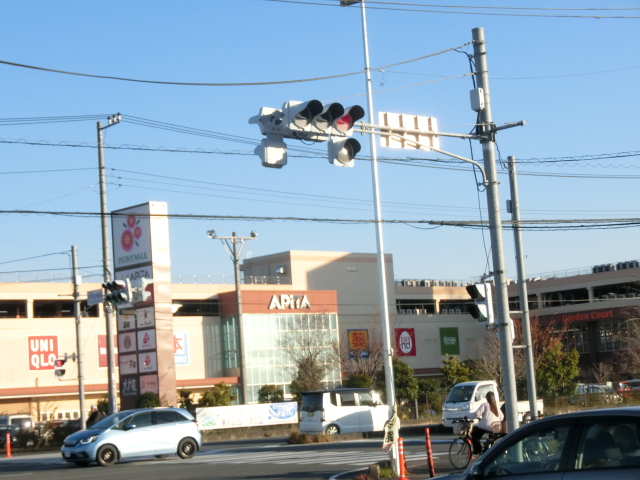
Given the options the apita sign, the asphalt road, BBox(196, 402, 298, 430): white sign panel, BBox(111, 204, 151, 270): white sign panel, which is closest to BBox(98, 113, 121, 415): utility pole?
the asphalt road

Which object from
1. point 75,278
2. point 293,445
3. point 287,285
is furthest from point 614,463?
point 287,285

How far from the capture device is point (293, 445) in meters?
28.9

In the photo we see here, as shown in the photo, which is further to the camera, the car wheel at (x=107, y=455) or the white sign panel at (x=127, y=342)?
the white sign panel at (x=127, y=342)

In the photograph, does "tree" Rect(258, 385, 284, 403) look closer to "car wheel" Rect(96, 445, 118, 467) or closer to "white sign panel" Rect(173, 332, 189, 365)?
"white sign panel" Rect(173, 332, 189, 365)

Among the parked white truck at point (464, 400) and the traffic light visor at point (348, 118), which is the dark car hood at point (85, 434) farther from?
the traffic light visor at point (348, 118)

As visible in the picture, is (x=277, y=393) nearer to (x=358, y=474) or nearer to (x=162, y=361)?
(x=162, y=361)

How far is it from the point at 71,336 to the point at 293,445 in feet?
110

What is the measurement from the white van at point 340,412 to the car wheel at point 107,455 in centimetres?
853

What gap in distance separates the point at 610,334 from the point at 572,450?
67.7 m

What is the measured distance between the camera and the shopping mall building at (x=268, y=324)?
5641 centimetres

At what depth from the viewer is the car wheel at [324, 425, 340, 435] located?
97.2 feet

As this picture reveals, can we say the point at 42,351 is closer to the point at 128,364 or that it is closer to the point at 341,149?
the point at 128,364

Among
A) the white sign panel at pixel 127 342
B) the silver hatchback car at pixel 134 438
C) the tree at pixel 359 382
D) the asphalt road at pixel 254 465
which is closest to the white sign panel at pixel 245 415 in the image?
the tree at pixel 359 382

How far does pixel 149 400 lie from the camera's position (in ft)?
139
